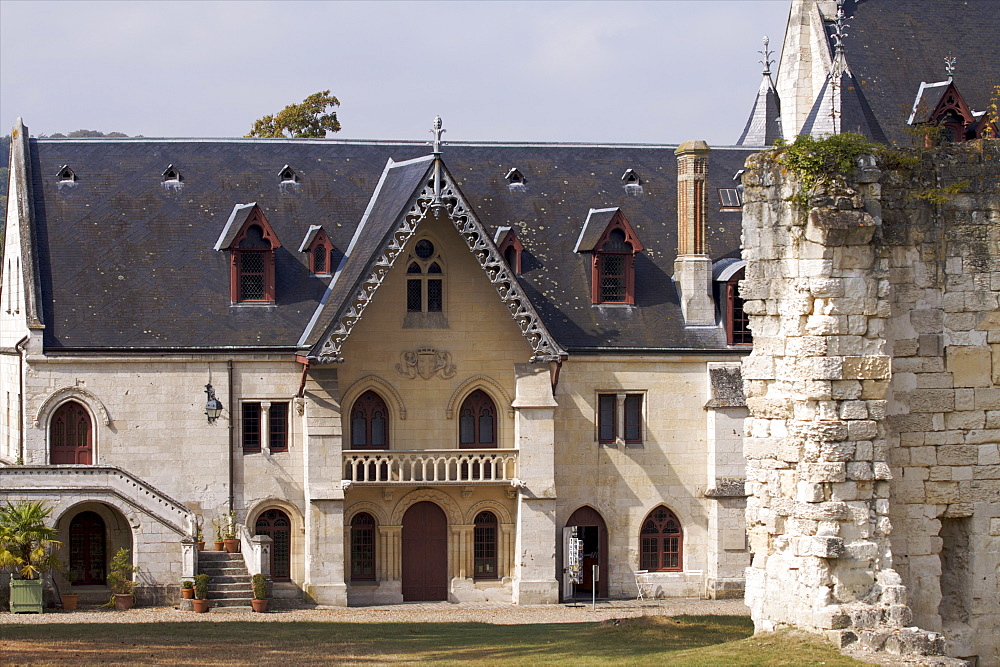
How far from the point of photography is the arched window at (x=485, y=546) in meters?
39.4

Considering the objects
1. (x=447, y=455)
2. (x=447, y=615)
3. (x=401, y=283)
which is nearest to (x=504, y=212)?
(x=401, y=283)

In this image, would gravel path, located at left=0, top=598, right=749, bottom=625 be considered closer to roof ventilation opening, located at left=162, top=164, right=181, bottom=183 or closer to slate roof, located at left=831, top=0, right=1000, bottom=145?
roof ventilation opening, located at left=162, top=164, right=181, bottom=183

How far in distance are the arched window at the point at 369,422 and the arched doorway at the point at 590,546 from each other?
208 inches

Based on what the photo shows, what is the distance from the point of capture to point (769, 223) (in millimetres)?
21156

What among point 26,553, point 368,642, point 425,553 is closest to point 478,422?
point 425,553

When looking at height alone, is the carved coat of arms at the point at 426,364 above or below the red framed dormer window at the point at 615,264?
below

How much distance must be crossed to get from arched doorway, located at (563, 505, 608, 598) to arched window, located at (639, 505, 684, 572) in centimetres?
110

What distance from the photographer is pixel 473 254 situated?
38.7 meters

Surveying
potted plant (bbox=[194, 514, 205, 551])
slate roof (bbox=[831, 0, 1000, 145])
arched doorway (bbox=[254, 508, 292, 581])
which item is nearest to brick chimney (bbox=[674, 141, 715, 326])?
arched doorway (bbox=[254, 508, 292, 581])

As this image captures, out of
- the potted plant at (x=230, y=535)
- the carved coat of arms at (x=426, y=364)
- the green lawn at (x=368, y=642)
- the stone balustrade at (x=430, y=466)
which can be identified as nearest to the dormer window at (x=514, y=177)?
the carved coat of arms at (x=426, y=364)

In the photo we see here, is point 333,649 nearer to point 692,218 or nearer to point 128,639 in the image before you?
point 128,639

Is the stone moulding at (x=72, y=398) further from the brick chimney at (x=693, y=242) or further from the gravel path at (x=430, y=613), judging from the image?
the brick chimney at (x=693, y=242)

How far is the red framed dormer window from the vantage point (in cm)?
4122

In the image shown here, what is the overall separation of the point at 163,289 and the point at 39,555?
26.9 feet
